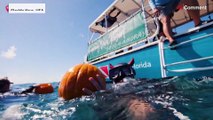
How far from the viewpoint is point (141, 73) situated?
20.3 ft

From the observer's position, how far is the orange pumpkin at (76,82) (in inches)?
129

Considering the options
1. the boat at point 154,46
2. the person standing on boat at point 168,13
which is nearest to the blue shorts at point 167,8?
the person standing on boat at point 168,13

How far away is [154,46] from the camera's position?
211 inches

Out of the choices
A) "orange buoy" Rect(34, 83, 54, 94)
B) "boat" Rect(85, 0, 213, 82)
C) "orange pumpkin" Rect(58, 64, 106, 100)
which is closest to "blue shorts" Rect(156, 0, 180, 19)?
"boat" Rect(85, 0, 213, 82)

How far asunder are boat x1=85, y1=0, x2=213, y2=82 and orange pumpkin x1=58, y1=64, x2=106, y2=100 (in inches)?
89.5

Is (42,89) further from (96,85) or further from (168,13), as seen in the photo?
(168,13)

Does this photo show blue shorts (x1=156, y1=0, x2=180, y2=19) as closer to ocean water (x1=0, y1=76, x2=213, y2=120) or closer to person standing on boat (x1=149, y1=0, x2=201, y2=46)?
person standing on boat (x1=149, y1=0, x2=201, y2=46)

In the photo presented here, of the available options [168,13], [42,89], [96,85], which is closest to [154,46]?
[168,13]

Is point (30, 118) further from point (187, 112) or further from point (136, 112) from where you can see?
point (187, 112)

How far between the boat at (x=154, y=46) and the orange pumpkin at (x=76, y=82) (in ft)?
7.46

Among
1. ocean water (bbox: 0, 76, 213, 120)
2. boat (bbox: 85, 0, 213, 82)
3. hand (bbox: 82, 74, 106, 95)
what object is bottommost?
ocean water (bbox: 0, 76, 213, 120)

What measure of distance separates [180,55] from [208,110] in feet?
8.86

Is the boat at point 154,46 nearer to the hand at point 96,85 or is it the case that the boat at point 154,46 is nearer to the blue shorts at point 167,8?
the blue shorts at point 167,8

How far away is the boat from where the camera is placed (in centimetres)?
401
